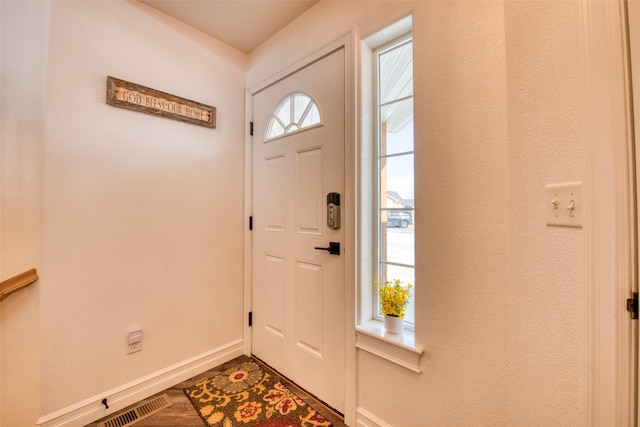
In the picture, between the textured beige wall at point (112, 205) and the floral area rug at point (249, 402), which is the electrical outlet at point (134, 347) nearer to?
the textured beige wall at point (112, 205)

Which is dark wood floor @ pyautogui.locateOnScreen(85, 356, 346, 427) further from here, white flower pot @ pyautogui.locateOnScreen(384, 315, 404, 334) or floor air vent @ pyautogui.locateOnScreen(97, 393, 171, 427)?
white flower pot @ pyautogui.locateOnScreen(384, 315, 404, 334)

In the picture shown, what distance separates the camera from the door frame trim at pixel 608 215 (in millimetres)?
675

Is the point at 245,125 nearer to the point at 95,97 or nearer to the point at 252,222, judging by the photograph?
the point at 252,222

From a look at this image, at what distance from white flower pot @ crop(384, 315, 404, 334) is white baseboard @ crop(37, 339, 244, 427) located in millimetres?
1376

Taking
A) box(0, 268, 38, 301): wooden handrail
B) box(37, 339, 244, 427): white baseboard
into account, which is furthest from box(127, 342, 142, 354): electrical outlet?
box(0, 268, 38, 301): wooden handrail

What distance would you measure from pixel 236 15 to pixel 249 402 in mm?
2469

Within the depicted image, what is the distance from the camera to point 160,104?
1.71 meters

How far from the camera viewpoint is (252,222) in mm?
2119

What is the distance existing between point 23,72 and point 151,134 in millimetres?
575

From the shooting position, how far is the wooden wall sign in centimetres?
154

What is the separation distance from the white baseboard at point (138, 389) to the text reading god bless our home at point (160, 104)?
1725 millimetres

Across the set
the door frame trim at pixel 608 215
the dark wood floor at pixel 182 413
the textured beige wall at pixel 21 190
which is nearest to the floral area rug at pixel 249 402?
the dark wood floor at pixel 182 413

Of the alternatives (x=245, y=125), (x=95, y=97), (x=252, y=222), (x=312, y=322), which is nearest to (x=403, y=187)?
(x=312, y=322)

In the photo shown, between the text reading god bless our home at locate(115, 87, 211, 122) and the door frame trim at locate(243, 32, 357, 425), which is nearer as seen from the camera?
the door frame trim at locate(243, 32, 357, 425)
